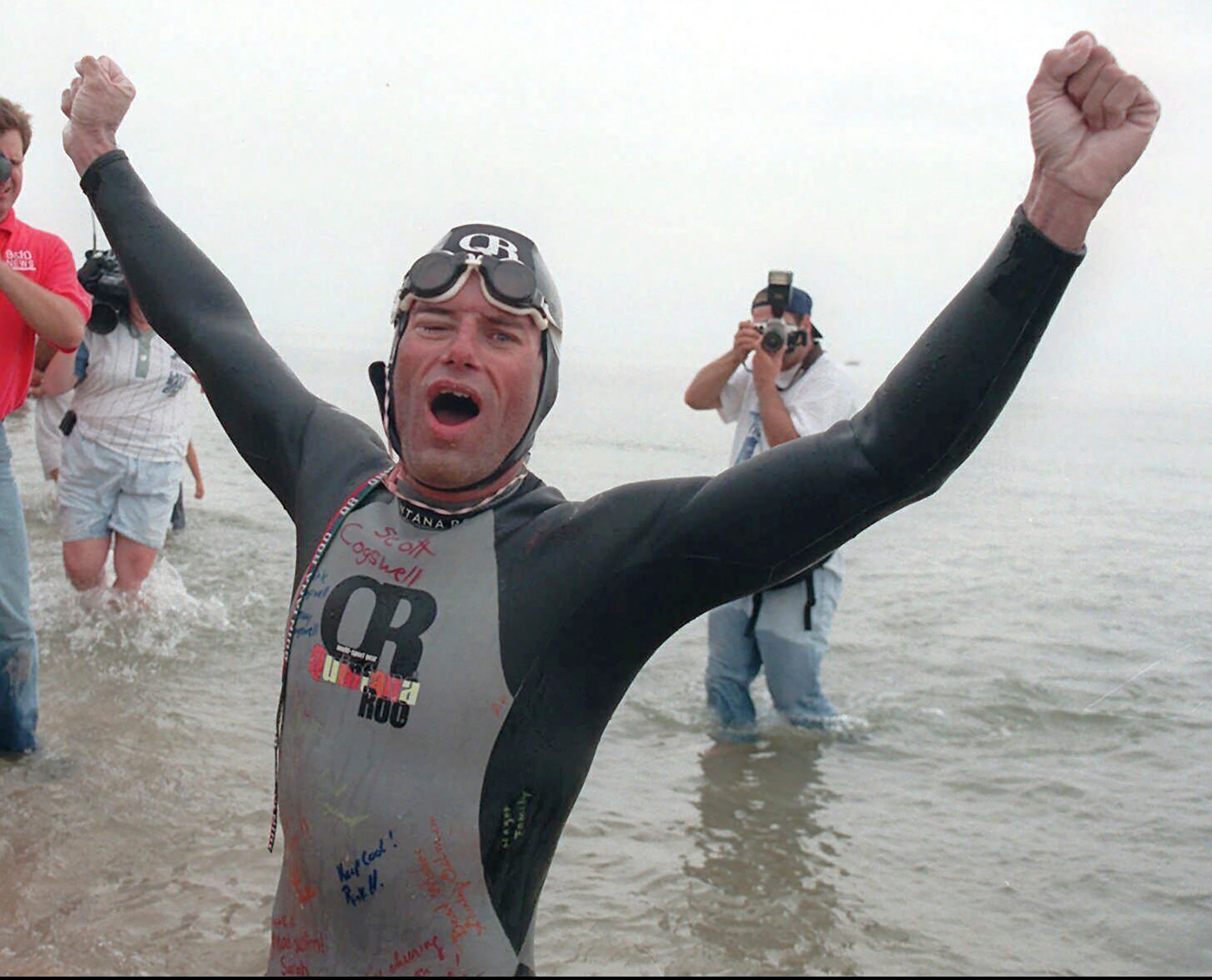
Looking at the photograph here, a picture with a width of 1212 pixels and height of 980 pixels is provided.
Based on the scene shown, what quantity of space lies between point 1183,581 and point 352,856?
37.8 ft

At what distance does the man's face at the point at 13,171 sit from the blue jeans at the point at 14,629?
0.76 metres

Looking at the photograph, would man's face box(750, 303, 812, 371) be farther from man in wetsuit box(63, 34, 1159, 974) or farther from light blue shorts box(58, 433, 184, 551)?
man in wetsuit box(63, 34, 1159, 974)

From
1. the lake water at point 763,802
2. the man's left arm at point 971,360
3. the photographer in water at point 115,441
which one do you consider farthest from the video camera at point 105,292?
the man's left arm at point 971,360

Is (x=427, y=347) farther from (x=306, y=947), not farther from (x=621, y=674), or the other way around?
(x=306, y=947)

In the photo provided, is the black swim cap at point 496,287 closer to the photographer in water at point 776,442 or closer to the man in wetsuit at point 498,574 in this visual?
the man in wetsuit at point 498,574

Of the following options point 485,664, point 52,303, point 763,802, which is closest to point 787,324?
point 763,802

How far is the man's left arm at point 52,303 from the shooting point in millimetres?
4426

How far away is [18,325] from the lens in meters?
4.57

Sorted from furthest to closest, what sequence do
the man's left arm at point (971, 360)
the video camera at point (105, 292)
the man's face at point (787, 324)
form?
the video camera at point (105, 292), the man's face at point (787, 324), the man's left arm at point (971, 360)

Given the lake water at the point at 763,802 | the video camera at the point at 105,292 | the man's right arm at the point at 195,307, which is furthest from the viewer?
the video camera at the point at 105,292

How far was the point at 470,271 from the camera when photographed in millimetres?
2375

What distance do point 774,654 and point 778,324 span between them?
149 cm

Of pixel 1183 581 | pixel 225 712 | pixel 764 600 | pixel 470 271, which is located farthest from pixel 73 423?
pixel 1183 581

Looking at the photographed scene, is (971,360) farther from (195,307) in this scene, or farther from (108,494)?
(108,494)
